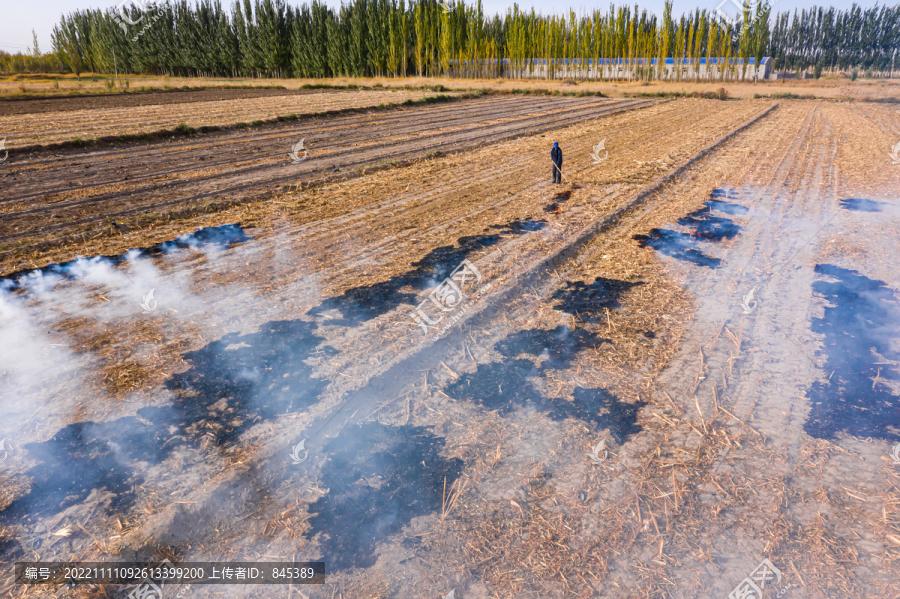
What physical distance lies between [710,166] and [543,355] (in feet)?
44.6

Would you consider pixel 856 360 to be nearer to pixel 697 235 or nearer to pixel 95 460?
pixel 697 235

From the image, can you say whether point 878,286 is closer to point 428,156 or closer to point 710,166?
point 710,166

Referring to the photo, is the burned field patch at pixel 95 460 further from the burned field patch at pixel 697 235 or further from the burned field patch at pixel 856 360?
the burned field patch at pixel 697 235

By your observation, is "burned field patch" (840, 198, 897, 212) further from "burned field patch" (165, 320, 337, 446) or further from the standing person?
"burned field patch" (165, 320, 337, 446)

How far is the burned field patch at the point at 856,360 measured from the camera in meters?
4.42

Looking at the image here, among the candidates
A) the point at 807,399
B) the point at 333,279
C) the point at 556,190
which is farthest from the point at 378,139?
the point at 807,399

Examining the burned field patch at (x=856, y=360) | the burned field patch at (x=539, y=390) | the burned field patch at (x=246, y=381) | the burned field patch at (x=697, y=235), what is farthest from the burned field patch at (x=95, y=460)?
the burned field patch at (x=697, y=235)

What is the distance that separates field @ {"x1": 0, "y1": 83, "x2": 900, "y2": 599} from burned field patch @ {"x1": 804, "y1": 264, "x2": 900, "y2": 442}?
1.4 inches

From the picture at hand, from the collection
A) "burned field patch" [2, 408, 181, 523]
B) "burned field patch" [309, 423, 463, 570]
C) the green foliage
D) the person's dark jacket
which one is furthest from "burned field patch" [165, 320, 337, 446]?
the green foliage

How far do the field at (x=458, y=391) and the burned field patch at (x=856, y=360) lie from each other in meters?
0.04

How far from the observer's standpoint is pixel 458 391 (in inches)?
195

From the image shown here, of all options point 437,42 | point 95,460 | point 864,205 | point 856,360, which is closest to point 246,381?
point 95,460

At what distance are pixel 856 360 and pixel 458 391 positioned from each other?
179 inches

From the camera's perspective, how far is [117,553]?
3213mm
